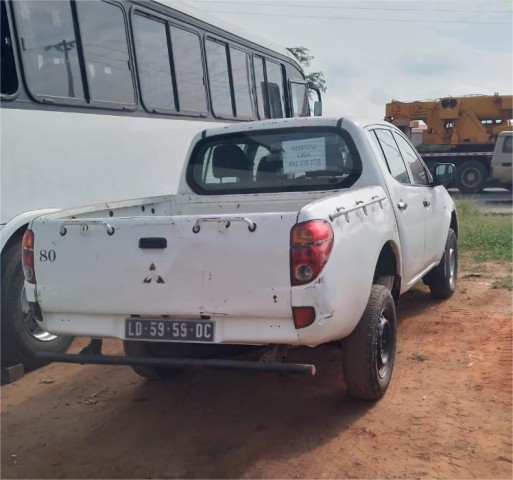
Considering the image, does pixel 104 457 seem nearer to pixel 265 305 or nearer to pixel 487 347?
pixel 265 305

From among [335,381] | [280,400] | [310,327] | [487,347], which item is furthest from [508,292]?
[310,327]

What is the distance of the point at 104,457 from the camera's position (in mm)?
3672

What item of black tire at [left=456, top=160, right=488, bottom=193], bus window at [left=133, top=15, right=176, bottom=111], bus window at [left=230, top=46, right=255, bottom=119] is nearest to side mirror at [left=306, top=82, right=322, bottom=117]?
bus window at [left=230, top=46, right=255, bottom=119]

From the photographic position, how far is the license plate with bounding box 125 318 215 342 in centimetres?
353

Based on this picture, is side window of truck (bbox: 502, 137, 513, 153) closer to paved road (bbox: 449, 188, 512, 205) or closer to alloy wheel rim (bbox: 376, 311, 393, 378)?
paved road (bbox: 449, 188, 512, 205)

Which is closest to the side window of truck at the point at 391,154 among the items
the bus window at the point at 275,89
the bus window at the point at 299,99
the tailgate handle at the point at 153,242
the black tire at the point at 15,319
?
the tailgate handle at the point at 153,242

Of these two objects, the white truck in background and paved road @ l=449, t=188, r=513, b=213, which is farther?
the white truck in background

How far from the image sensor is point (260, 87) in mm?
10273

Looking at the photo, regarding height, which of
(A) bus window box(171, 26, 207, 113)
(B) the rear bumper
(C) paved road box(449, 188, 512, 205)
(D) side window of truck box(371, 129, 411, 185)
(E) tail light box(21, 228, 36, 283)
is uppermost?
(A) bus window box(171, 26, 207, 113)

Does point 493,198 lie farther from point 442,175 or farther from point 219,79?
point 442,175

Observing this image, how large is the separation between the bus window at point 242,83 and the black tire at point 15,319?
4.91 m

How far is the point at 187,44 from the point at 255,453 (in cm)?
575

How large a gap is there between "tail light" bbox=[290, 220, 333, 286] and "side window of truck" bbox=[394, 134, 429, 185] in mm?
2678

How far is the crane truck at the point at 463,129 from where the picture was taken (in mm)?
22891
